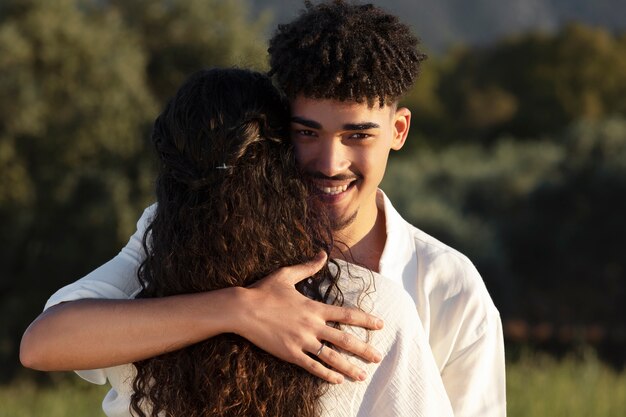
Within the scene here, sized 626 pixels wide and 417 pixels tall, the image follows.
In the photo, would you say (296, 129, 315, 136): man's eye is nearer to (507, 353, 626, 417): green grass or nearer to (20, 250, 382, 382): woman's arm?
(20, 250, 382, 382): woman's arm

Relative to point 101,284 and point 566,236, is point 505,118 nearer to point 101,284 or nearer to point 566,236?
point 566,236

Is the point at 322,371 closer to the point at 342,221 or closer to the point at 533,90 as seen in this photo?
the point at 342,221

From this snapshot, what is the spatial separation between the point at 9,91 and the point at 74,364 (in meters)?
13.2

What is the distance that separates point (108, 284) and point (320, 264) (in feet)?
1.58

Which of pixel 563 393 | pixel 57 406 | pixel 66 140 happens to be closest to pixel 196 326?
pixel 563 393

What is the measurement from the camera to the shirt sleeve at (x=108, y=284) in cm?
208

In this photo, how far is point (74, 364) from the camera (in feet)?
6.62

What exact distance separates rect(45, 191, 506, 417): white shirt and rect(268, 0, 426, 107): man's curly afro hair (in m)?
0.42

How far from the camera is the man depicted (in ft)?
6.36

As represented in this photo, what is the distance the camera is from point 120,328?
1.98 metres

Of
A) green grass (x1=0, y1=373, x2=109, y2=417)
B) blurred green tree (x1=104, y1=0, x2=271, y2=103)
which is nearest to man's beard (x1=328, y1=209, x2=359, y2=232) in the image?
green grass (x1=0, y1=373, x2=109, y2=417)

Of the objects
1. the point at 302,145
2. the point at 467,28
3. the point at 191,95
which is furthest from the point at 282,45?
the point at 467,28

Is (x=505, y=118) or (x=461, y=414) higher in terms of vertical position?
(x=461, y=414)

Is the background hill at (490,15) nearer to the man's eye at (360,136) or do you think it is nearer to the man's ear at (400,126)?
the man's ear at (400,126)
